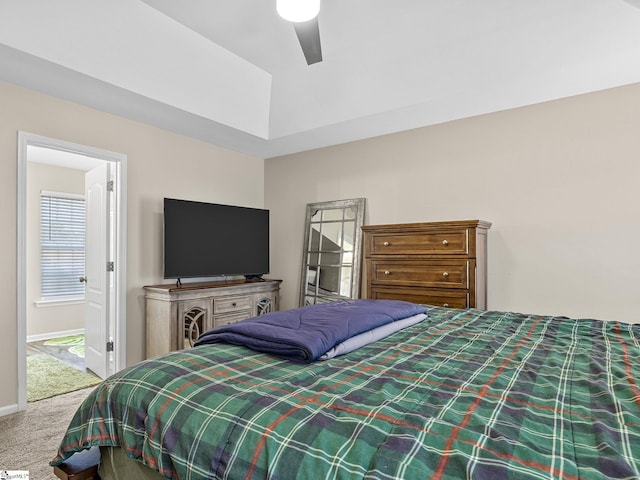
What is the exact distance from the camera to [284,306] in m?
4.77

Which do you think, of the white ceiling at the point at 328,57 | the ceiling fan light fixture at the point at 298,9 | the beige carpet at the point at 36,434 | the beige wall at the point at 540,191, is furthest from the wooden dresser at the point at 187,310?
the ceiling fan light fixture at the point at 298,9

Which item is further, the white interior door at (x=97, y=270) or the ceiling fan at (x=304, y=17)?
the white interior door at (x=97, y=270)

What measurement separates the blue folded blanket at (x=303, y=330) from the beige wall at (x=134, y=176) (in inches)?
86.8

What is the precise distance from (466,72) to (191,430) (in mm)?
2970

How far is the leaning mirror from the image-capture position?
4091 millimetres

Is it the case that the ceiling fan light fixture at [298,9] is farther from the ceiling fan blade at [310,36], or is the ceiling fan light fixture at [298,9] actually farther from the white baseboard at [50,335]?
the white baseboard at [50,335]

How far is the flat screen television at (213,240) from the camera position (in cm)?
366

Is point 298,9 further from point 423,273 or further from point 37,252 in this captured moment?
point 37,252

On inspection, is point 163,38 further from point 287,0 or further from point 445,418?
point 445,418

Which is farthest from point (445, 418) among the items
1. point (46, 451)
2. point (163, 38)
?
point (163, 38)

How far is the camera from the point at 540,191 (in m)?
3.18

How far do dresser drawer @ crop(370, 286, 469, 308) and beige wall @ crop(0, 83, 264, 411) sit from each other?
2198mm

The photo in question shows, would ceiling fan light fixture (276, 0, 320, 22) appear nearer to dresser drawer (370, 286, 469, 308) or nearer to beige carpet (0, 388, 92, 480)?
dresser drawer (370, 286, 469, 308)

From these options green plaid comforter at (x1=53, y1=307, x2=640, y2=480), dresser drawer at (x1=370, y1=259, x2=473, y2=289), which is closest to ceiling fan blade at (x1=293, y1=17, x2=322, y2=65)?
green plaid comforter at (x1=53, y1=307, x2=640, y2=480)
